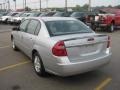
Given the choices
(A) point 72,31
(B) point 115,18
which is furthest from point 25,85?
(B) point 115,18

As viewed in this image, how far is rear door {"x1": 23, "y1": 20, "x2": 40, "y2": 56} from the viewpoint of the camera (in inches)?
260

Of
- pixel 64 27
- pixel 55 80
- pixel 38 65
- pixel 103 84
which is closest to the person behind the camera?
pixel 103 84

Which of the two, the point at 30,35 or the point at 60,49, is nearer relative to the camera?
the point at 60,49

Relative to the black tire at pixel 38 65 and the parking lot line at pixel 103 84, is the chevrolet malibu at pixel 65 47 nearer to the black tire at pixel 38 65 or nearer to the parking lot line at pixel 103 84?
the black tire at pixel 38 65

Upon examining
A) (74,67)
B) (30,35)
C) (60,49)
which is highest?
(30,35)

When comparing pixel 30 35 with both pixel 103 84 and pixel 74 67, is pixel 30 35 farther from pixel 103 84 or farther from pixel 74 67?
pixel 103 84

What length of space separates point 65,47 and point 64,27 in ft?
4.36

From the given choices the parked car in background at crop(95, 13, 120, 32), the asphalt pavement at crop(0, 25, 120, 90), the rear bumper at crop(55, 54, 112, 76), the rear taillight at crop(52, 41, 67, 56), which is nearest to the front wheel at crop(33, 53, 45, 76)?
the asphalt pavement at crop(0, 25, 120, 90)

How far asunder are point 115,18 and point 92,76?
13513 mm

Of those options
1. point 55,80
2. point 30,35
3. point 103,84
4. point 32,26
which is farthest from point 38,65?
point 103,84

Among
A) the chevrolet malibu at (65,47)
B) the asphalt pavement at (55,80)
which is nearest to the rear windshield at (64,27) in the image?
the chevrolet malibu at (65,47)

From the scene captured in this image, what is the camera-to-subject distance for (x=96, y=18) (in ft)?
59.2

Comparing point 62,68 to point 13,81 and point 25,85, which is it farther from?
point 13,81

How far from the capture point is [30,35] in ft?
22.8
